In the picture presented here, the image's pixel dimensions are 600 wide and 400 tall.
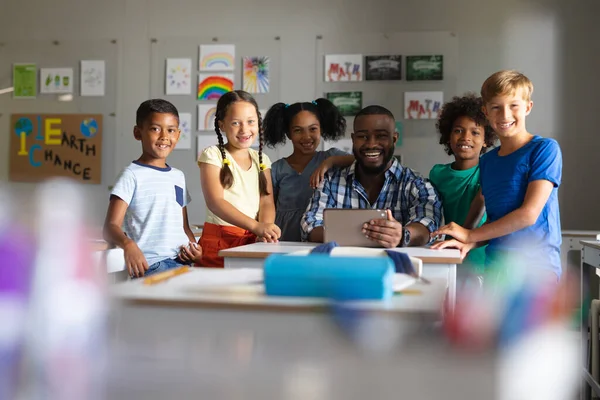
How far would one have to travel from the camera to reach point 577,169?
3750mm

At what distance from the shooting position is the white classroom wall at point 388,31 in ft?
12.3

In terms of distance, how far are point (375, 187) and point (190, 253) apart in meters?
0.76

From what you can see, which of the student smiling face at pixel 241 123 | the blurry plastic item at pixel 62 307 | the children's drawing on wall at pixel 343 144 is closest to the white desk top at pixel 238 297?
the blurry plastic item at pixel 62 307

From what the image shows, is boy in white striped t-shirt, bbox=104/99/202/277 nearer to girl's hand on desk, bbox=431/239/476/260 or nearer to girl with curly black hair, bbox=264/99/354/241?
girl with curly black hair, bbox=264/99/354/241

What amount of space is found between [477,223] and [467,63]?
1657mm

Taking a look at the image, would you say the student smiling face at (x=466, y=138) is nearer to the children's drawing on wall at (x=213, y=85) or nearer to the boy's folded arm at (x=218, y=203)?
the boy's folded arm at (x=218, y=203)

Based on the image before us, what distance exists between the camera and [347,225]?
209cm

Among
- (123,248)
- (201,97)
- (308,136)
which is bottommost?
(123,248)

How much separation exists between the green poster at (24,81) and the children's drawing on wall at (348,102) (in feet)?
6.44

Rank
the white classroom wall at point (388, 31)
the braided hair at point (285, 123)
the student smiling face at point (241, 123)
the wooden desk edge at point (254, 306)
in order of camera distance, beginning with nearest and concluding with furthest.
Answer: the wooden desk edge at point (254, 306) → the student smiling face at point (241, 123) → the braided hair at point (285, 123) → the white classroom wall at point (388, 31)

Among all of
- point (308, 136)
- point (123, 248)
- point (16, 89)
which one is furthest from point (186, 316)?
point (16, 89)

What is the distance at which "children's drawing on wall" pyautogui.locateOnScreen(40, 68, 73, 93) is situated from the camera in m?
4.23

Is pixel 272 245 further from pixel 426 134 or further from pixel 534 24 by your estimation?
pixel 534 24

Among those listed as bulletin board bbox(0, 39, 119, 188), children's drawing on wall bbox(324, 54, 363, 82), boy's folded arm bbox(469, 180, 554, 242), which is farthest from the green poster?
boy's folded arm bbox(469, 180, 554, 242)
